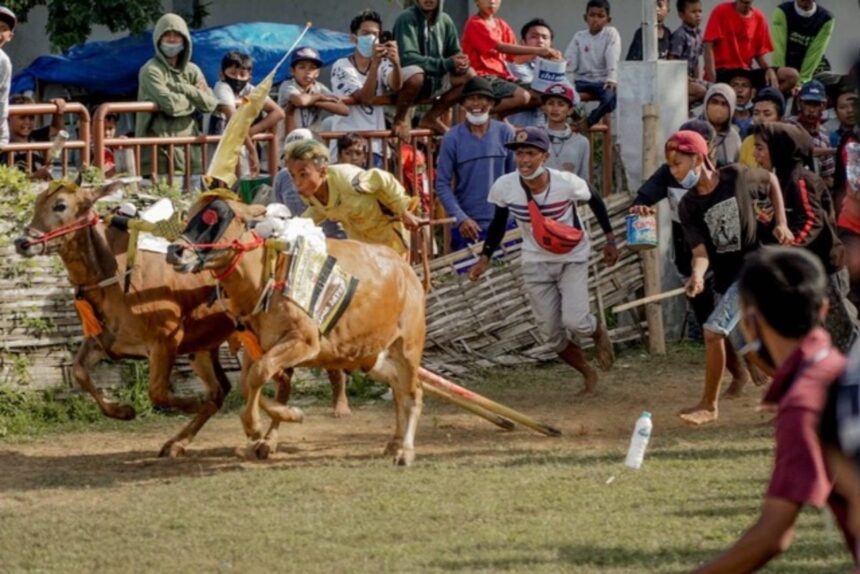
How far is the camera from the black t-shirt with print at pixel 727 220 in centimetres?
1176

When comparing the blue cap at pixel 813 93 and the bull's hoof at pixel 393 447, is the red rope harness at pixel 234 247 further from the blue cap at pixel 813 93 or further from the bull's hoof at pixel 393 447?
the blue cap at pixel 813 93

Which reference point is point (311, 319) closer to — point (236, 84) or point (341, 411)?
point (341, 411)

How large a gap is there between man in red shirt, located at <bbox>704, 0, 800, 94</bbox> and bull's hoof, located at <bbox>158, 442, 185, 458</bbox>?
27.4 feet

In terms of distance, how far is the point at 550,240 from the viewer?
13.4m

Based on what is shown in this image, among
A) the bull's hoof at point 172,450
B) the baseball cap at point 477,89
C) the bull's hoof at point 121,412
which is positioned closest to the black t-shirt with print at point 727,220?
the baseball cap at point 477,89

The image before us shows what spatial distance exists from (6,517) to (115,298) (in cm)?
217

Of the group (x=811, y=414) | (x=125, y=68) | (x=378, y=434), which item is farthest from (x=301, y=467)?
(x=125, y=68)

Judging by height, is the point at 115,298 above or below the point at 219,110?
below

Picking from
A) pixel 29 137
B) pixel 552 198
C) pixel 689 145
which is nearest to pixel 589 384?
pixel 552 198

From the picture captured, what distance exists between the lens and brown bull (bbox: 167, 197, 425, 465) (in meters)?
10.3

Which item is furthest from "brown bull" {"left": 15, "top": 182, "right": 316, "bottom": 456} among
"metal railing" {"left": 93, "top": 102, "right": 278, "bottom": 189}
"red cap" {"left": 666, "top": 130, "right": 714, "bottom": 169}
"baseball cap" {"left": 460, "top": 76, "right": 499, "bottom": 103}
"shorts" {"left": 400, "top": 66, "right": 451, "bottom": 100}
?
"shorts" {"left": 400, "top": 66, "right": 451, "bottom": 100}

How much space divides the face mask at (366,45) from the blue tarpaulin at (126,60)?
4.83 m

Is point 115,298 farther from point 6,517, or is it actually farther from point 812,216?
point 812,216

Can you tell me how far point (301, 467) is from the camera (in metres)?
10.9
